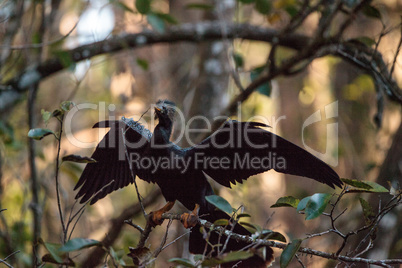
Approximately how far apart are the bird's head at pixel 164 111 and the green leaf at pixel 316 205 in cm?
180

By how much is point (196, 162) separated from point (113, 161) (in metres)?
0.84

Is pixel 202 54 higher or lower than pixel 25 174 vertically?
higher

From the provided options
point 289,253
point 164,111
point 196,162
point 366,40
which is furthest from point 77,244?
point 366,40

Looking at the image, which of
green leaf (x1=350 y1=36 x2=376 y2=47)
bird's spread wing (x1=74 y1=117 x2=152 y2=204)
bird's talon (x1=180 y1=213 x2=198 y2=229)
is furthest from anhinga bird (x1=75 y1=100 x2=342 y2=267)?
green leaf (x1=350 y1=36 x2=376 y2=47)

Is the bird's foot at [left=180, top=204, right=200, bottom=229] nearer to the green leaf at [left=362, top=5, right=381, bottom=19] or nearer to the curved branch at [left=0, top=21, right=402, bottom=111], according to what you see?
the curved branch at [left=0, top=21, right=402, bottom=111]

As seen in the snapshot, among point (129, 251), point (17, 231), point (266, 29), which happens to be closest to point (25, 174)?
point (17, 231)

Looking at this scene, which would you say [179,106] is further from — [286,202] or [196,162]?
[286,202]

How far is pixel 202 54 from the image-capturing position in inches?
239

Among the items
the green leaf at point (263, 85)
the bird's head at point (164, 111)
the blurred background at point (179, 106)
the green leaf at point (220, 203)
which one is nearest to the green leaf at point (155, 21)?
the blurred background at point (179, 106)

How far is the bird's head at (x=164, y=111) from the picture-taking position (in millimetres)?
3857

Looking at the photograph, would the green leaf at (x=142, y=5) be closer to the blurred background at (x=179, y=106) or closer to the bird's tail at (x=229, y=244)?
the blurred background at (x=179, y=106)

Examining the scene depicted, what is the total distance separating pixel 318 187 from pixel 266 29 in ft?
11.5

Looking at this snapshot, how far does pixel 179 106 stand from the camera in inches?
251

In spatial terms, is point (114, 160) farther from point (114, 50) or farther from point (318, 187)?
point (318, 187)
